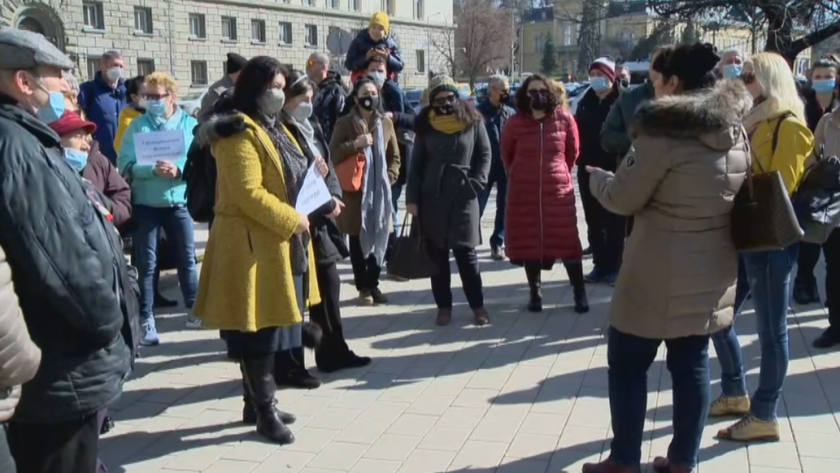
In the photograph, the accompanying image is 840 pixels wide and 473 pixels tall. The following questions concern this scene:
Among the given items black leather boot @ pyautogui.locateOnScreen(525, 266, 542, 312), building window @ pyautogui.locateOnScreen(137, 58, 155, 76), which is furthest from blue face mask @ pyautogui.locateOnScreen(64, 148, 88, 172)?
building window @ pyautogui.locateOnScreen(137, 58, 155, 76)

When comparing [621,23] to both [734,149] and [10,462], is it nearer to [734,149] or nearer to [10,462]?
[734,149]

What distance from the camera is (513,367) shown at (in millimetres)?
5434

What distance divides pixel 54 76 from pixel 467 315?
4.59 m

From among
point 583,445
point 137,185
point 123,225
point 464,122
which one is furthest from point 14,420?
point 464,122

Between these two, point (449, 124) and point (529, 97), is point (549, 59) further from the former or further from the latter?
point (449, 124)

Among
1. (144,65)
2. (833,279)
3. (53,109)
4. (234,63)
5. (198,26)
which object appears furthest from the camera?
(198,26)

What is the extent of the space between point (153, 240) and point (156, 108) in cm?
98

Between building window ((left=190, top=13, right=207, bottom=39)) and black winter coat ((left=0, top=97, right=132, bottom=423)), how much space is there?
175 ft

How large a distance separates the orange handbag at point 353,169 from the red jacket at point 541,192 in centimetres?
123

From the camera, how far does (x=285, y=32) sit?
58875 millimetres

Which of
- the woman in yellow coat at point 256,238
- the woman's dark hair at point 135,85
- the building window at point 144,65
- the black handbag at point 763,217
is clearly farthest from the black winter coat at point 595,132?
the building window at point 144,65

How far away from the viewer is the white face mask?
7.91m

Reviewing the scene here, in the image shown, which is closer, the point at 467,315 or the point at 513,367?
the point at 513,367

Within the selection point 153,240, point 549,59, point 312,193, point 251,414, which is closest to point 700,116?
point 312,193
